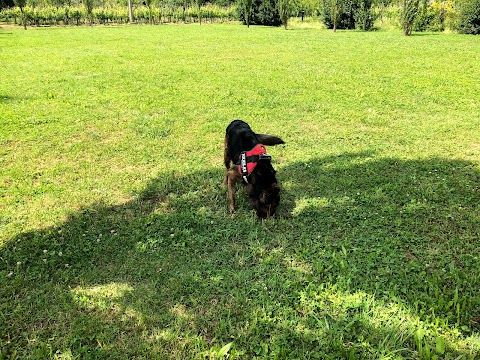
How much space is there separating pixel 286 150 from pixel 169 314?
383cm

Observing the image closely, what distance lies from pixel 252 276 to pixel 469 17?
28497 mm

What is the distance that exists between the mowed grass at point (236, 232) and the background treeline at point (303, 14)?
2072 cm

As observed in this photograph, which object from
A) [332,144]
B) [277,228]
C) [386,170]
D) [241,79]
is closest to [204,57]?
[241,79]

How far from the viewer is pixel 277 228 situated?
393cm

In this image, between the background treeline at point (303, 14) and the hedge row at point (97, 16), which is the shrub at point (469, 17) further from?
the hedge row at point (97, 16)

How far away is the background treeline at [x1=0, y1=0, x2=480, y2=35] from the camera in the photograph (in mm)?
24258

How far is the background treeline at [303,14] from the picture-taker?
24258 millimetres

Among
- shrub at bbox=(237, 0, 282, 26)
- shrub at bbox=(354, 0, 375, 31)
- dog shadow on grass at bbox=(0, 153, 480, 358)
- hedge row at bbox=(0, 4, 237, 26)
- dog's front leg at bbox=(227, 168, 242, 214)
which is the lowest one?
dog shadow on grass at bbox=(0, 153, 480, 358)

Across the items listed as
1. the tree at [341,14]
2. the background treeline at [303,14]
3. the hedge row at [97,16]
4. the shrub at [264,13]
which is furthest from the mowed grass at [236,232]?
the hedge row at [97,16]

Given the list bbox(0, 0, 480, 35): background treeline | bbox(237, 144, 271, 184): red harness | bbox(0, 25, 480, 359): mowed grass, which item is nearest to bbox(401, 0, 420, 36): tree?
bbox(0, 0, 480, 35): background treeline

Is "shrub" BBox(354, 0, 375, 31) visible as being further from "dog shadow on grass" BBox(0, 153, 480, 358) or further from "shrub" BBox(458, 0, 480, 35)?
"dog shadow on grass" BBox(0, 153, 480, 358)

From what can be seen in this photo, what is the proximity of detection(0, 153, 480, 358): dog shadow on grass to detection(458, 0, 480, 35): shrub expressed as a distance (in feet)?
82.0

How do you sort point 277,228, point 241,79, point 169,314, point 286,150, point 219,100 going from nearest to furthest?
1. point 169,314
2. point 277,228
3. point 286,150
4. point 219,100
5. point 241,79

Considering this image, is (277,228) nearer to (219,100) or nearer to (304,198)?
(304,198)
